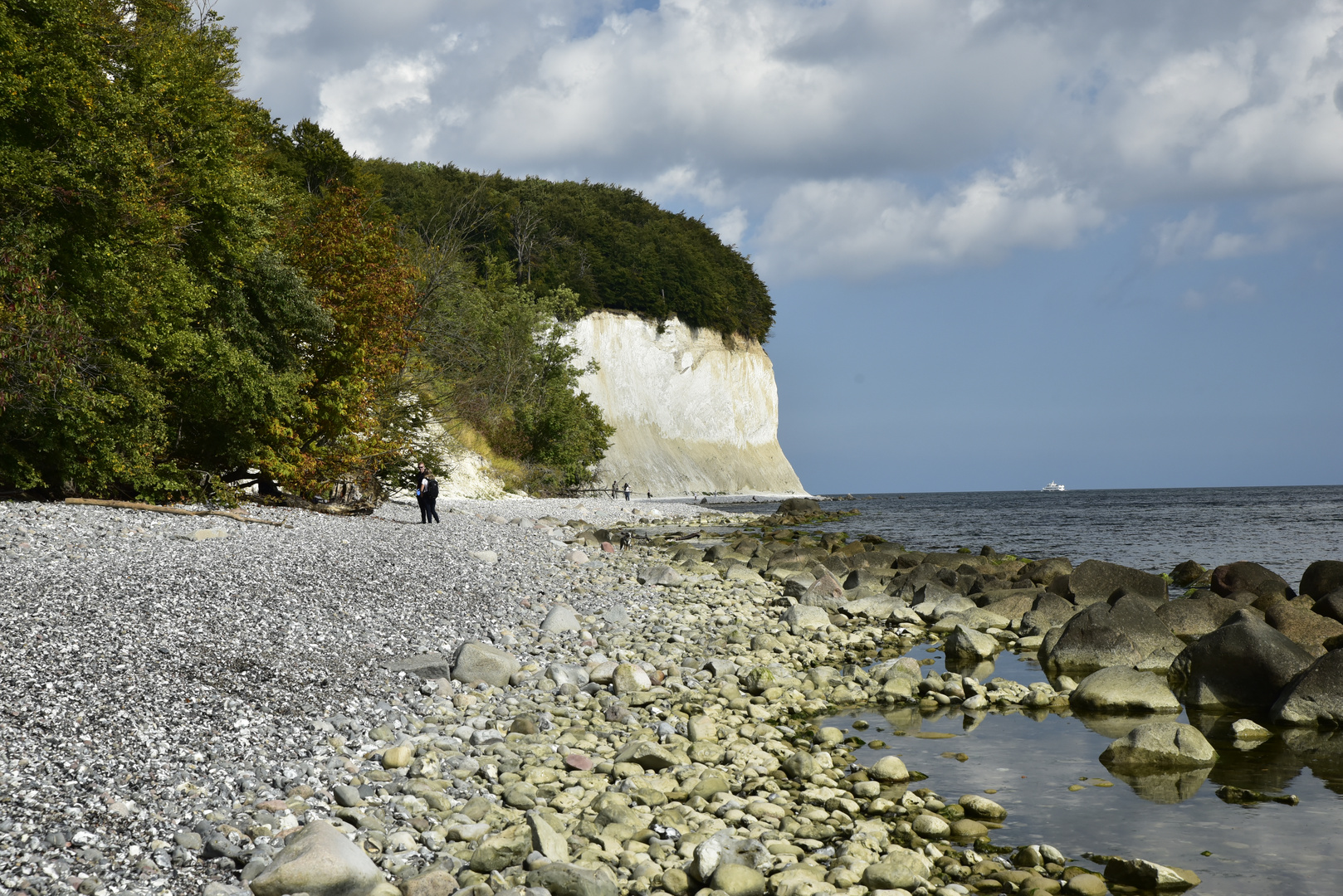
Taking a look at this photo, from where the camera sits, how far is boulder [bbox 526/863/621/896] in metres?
4.95

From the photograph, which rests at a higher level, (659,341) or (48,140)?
(659,341)

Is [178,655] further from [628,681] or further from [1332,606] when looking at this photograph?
[1332,606]

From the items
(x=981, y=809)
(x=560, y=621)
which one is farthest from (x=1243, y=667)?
(x=560, y=621)

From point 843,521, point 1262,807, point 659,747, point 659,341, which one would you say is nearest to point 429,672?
point 659,747

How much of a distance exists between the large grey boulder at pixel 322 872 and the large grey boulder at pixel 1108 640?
10.0 meters

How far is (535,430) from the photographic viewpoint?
53.9 meters

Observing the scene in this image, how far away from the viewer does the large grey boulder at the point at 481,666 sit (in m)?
8.97

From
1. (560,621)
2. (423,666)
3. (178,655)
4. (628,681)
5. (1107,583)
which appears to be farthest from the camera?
(1107,583)

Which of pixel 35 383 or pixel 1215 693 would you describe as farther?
pixel 35 383

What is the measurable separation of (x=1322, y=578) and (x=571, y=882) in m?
16.8

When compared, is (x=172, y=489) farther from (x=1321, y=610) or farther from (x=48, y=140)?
(x=1321, y=610)

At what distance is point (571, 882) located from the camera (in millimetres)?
4969

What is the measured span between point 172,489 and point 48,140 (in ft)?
22.8

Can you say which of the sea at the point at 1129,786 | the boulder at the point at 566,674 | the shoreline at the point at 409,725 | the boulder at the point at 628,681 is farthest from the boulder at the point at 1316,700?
the boulder at the point at 566,674
